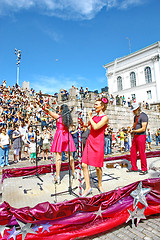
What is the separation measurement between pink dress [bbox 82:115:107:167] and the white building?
35992 millimetres

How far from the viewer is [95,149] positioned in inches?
132

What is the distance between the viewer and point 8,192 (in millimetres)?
3828

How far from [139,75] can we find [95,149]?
129 feet

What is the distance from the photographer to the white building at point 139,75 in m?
35.9

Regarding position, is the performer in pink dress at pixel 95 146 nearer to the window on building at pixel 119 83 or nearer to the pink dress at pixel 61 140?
the pink dress at pixel 61 140

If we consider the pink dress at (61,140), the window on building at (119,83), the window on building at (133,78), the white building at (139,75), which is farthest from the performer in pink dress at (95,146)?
the window on building at (119,83)

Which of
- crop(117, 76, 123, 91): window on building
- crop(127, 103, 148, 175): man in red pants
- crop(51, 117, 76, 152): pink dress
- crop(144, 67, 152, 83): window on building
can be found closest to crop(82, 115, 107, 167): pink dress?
crop(51, 117, 76, 152): pink dress

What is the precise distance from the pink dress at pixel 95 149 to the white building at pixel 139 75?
1417 inches

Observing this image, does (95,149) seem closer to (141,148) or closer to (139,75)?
(141,148)

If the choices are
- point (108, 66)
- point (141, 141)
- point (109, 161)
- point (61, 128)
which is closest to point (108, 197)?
point (61, 128)

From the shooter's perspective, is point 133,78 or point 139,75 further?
point 133,78

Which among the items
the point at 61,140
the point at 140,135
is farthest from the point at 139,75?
the point at 61,140

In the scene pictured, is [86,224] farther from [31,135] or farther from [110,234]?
[31,135]

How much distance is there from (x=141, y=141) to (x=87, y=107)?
10.4m
